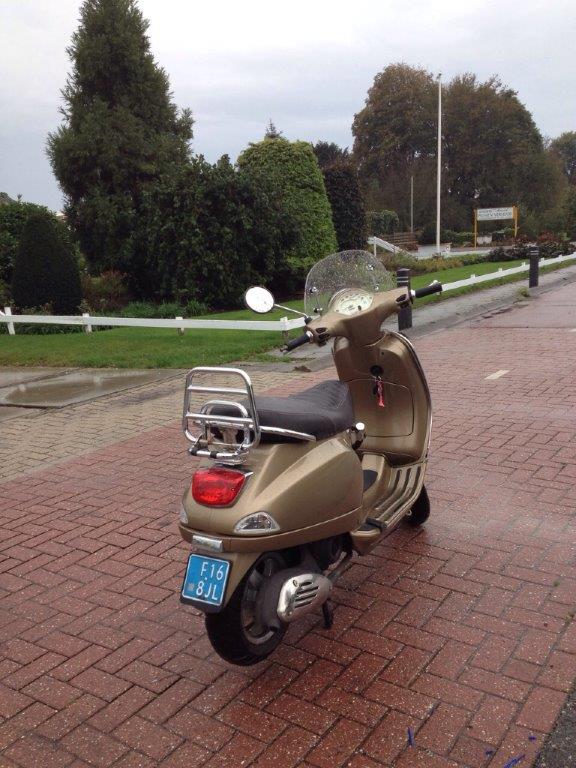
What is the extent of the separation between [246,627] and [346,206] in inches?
875

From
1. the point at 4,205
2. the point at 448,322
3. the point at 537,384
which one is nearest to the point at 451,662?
the point at 537,384

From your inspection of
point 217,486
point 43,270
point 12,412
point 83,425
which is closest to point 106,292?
point 43,270

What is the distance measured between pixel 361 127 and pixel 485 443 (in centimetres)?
5654

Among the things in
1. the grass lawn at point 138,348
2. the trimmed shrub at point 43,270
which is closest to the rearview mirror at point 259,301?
the grass lawn at point 138,348

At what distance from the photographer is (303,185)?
19.3 metres

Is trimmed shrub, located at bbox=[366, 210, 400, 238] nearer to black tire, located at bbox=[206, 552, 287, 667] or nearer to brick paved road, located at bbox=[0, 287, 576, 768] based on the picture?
brick paved road, located at bbox=[0, 287, 576, 768]

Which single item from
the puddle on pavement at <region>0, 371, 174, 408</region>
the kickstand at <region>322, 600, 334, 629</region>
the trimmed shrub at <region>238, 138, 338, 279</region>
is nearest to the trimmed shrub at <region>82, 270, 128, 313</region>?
the trimmed shrub at <region>238, 138, 338, 279</region>

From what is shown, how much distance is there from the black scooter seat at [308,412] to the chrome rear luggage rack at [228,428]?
3 cm

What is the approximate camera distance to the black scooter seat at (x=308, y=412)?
8.91 feet

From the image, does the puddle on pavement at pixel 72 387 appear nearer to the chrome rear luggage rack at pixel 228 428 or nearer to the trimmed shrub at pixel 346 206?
the chrome rear luggage rack at pixel 228 428

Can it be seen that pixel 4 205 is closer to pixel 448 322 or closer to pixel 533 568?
pixel 448 322

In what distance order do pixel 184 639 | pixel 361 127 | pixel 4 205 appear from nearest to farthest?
pixel 184 639
pixel 4 205
pixel 361 127

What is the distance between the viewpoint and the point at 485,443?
5.59 m

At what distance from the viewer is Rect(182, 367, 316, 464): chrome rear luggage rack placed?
2.57 metres
